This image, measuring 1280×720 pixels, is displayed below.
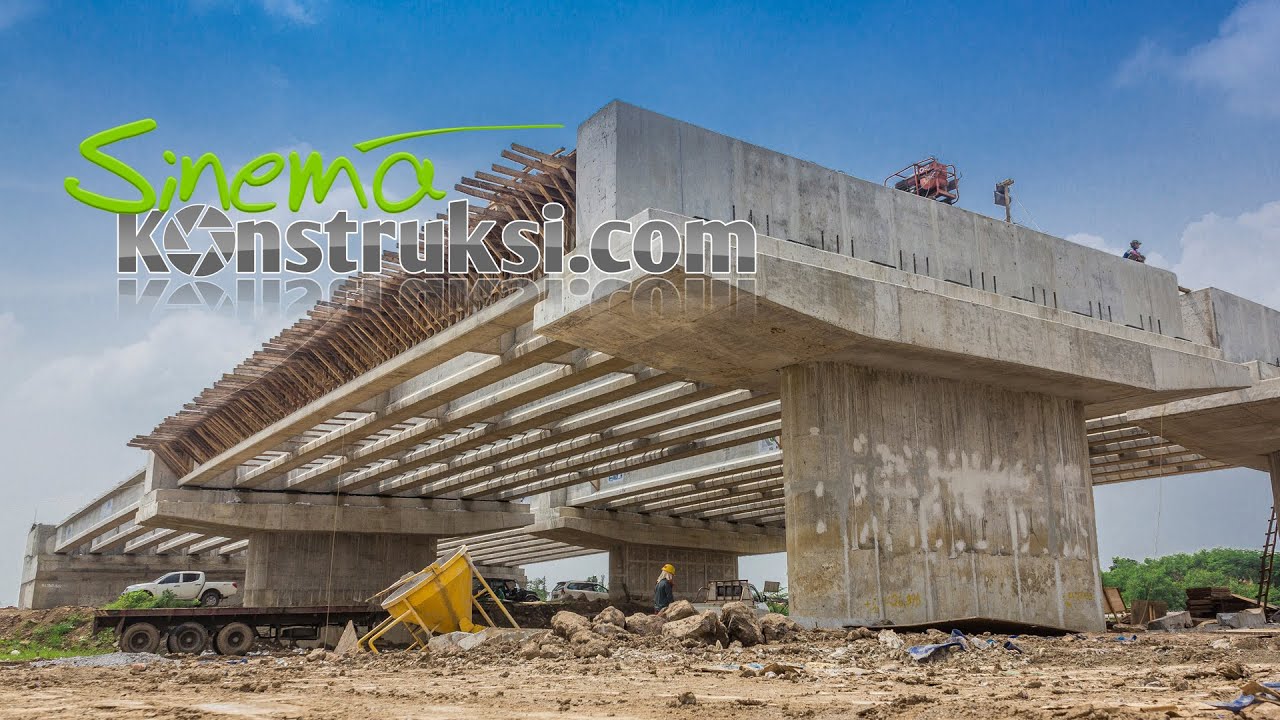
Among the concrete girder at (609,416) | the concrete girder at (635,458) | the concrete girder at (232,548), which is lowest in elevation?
the concrete girder at (232,548)

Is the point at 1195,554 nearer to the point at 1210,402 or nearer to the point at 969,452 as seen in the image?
the point at 1210,402

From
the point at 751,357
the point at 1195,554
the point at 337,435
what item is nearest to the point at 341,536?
the point at 337,435

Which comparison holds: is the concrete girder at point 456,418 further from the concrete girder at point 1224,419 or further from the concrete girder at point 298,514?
the concrete girder at point 1224,419

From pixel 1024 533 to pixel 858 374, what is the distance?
4200 millimetres

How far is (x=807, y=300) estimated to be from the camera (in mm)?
13938

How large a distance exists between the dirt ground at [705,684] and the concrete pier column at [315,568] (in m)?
21.2

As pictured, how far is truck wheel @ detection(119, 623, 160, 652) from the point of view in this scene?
22.1 metres

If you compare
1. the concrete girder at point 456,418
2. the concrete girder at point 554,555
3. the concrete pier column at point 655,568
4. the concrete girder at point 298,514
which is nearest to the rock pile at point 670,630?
the concrete girder at point 456,418

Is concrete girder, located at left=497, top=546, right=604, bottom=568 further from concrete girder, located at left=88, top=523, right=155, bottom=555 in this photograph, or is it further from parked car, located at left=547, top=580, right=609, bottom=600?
concrete girder, located at left=88, top=523, right=155, bottom=555

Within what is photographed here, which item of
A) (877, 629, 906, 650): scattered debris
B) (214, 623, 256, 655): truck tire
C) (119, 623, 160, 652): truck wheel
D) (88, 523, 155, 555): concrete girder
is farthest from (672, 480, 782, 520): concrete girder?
(88, 523, 155, 555): concrete girder

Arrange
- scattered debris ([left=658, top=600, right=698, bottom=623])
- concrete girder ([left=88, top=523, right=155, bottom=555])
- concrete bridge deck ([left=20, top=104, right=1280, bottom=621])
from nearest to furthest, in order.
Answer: scattered debris ([left=658, top=600, right=698, bottom=623]) → concrete bridge deck ([left=20, top=104, right=1280, bottom=621]) → concrete girder ([left=88, top=523, right=155, bottom=555])

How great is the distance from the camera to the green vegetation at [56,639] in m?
25.3

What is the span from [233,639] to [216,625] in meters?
0.51

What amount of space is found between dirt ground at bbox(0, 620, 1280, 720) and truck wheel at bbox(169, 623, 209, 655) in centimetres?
990
